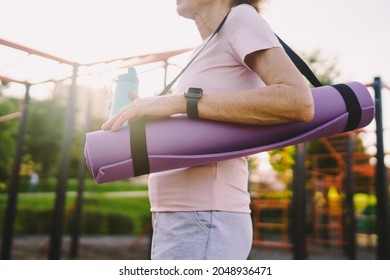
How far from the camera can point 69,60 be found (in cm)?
263

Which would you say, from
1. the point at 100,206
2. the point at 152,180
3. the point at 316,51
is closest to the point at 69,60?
the point at 152,180

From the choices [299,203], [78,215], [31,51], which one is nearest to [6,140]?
[78,215]

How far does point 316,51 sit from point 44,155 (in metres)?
9.10

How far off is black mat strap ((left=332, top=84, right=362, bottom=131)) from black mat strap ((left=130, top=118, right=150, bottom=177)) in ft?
1.44

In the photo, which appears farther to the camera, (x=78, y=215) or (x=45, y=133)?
(x=45, y=133)

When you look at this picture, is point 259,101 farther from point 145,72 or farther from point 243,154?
point 145,72

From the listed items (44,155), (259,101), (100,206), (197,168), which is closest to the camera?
(259,101)

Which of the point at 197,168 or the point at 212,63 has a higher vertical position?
the point at 212,63

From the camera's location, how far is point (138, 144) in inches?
29.1

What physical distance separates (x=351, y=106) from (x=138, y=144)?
0.46 meters

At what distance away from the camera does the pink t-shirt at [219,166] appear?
0.76m

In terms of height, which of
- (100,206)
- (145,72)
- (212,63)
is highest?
(145,72)

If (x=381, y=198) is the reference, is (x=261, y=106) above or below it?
above

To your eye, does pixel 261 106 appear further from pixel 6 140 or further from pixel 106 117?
pixel 6 140
